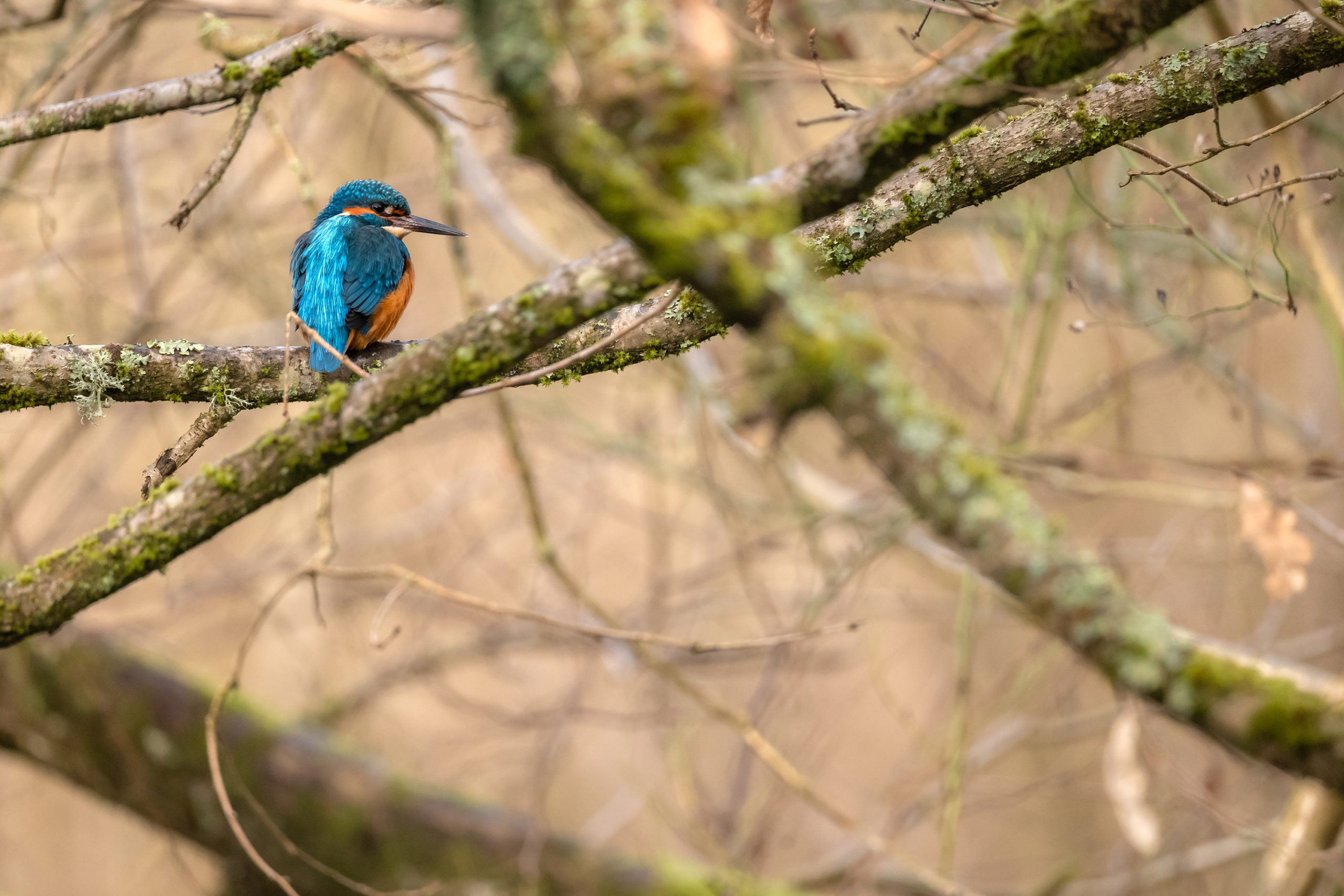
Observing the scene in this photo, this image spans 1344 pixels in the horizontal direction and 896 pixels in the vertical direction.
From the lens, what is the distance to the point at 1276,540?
99.1 inches

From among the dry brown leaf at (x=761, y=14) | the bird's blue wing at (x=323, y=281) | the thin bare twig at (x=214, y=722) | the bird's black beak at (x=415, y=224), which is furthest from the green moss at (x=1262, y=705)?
the bird's black beak at (x=415, y=224)

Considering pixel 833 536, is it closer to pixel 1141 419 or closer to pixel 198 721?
pixel 1141 419

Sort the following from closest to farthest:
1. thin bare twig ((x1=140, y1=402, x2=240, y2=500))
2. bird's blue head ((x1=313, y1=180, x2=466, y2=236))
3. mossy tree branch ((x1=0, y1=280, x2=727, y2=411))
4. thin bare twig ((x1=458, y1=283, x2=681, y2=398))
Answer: thin bare twig ((x1=458, y1=283, x2=681, y2=398)) < thin bare twig ((x1=140, y1=402, x2=240, y2=500)) < mossy tree branch ((x1=0, y1=280, x2=727, y2=411)) < bird's blue head ((x1=313, y1=180, x2=466, y2=236))

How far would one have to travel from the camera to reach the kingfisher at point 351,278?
3391 mm

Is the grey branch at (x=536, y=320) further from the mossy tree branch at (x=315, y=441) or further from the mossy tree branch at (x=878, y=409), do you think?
the mossy tree branch at (x=878, y=409)

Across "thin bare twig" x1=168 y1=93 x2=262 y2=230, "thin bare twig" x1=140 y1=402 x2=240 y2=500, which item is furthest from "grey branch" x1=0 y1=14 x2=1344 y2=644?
"thin bare twig" x1=168 y1=93 x2=262 y2=230

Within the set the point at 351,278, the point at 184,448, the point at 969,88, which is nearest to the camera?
the point at 969,88

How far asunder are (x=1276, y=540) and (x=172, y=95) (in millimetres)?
2878

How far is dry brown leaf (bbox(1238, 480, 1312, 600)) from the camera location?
246cm

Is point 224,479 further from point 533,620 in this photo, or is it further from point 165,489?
point 533,620

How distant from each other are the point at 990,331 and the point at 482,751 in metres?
5.60

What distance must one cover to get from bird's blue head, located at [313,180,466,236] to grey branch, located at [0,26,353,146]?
1.71m

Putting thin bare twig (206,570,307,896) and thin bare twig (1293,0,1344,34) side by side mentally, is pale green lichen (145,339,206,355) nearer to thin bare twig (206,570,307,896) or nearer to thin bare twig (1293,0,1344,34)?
thin bare twig (206,570,307,896)

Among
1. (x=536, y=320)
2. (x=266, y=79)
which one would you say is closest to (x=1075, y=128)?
(x=536, y=320)
